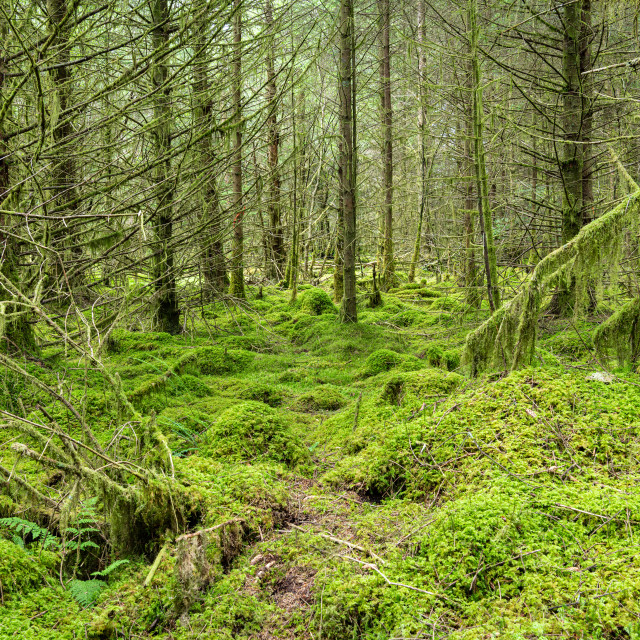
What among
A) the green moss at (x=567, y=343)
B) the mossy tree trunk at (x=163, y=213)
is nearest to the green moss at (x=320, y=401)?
the mossy tree trunk at (x=163, y=213)

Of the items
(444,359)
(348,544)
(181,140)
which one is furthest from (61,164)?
(444,359)

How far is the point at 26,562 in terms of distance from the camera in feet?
7.84

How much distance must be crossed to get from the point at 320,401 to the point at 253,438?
1.93 metres

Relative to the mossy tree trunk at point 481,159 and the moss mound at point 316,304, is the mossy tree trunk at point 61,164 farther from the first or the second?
the moss mound at point 316,304

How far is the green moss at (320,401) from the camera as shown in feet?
19.1

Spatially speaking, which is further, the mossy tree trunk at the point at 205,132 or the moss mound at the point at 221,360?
the moss mound at the point at 221,360

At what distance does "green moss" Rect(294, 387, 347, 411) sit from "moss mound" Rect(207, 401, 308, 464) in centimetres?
150

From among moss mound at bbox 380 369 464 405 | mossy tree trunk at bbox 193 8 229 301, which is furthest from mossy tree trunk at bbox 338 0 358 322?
moss mound at bbox 380 369 464 405

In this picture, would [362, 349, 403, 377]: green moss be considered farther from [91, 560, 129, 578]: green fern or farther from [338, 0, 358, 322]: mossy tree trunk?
[91, 560, 129, 578]: green fern

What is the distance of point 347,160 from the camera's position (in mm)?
9125

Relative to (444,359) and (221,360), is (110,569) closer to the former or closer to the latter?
(444,359)

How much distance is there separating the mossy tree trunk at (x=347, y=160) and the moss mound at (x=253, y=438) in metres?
5.36

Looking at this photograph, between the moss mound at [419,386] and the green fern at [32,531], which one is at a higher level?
the moss mound at [419,386]

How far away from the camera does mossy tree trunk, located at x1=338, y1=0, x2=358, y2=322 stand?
8.94 metres
